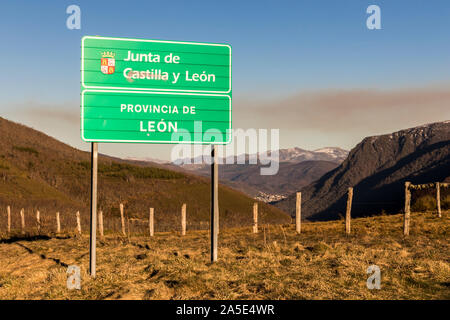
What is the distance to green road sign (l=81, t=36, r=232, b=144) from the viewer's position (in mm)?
10180

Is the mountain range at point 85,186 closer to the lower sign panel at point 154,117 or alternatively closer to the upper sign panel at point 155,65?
the lower sign panel at point 154,117

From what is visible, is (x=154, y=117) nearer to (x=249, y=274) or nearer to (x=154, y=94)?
(x=154, y=94)

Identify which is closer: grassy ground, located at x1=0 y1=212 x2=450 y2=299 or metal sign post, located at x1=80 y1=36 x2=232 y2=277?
grassy ground, located at x1=0 y1=212 x2=450 y2=299

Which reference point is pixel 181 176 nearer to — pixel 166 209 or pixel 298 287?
pixel 166 209

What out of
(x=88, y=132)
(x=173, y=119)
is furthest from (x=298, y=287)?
(x=88, y=132)

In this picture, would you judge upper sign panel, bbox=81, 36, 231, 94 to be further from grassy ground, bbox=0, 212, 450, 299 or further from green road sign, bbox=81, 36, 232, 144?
grassy ground, bbox=0, 212, 450, 299

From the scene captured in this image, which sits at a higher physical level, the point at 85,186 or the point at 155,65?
the point at 155,65

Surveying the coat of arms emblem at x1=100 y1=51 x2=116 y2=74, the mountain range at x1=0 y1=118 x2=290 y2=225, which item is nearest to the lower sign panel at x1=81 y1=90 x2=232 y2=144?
the coat of arms emblem at x1=100 y1=51 x2=116 y2=74

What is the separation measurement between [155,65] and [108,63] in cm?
119

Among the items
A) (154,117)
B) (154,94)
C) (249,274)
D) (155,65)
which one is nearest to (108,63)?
(155,65)

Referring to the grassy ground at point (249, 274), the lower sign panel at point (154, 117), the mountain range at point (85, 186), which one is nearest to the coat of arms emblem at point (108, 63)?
the lower sign panel at point (154, 117)

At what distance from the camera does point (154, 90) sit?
34.7 feet

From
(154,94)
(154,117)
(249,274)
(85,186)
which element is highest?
(154,94)

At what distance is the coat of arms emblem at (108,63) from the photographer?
10289mm
